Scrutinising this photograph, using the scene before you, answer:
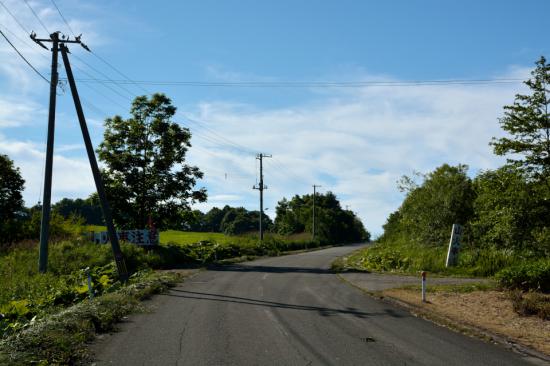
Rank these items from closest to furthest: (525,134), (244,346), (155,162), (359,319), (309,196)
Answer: (244,346) < (359,319) < (525,134) < (155,162) < (309,196)

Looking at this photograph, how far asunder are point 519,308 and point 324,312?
5.35m

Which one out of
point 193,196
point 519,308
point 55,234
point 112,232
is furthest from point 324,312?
point 55,234

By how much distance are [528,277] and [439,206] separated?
57.8 ft

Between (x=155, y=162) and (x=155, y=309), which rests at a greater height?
(x=155, y=162)

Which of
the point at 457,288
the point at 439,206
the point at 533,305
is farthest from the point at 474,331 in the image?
the point at 439,206

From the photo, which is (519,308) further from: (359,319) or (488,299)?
(359,319)

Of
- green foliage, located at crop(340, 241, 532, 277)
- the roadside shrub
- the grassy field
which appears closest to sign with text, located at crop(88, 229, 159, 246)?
Result: the grassy field

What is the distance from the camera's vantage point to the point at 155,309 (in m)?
14.5

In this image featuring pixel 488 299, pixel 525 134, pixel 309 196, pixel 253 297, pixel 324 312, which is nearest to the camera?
pixel 324 312

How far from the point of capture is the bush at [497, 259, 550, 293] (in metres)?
16.2

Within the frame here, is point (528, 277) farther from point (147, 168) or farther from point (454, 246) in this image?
point (147, 168)

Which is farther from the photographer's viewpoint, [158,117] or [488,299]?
[158,117]

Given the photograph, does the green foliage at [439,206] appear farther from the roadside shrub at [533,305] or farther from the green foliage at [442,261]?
the roadside shrub at [533,305]

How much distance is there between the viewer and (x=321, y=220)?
308 feet
